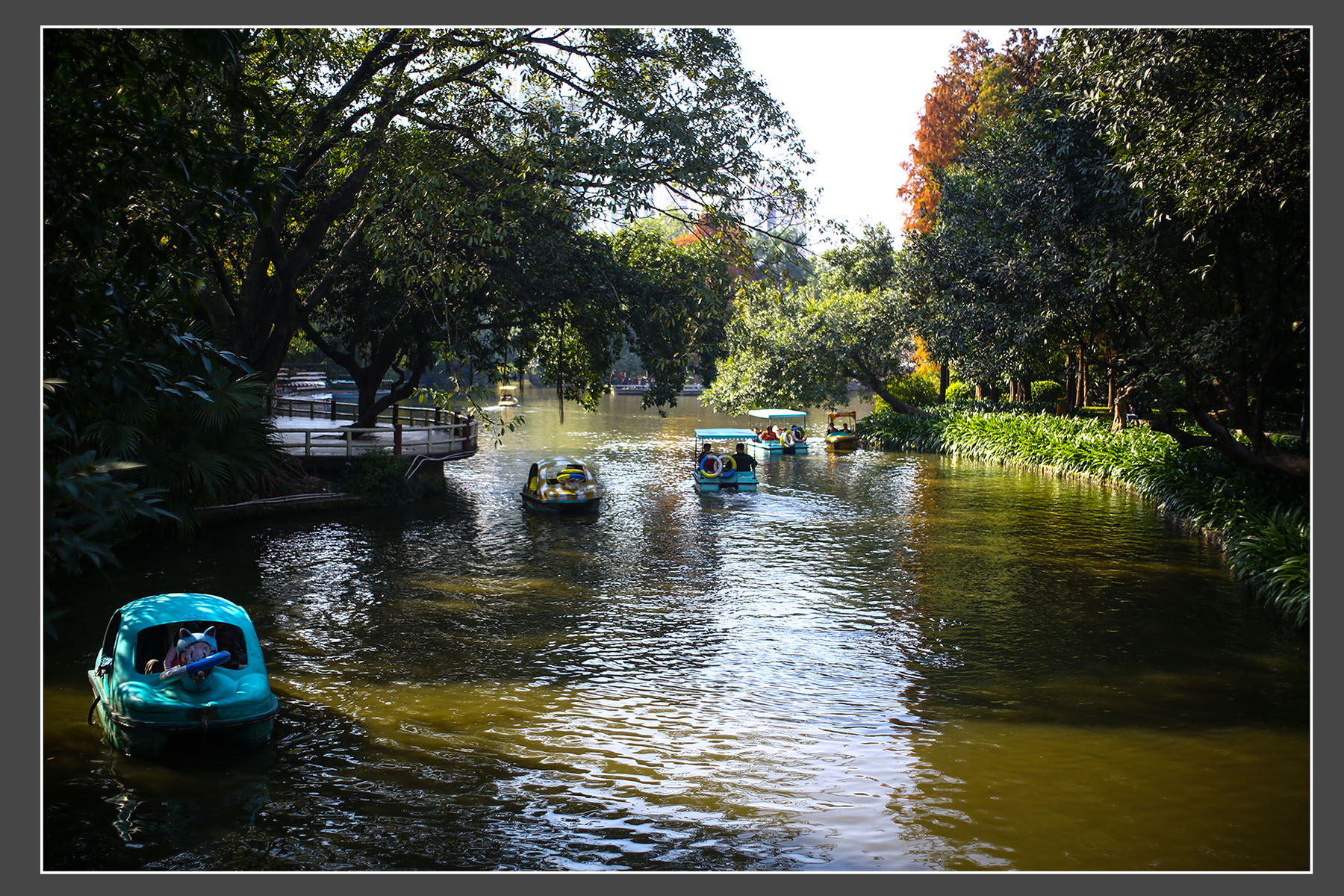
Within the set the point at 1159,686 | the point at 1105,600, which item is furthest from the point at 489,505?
the point at 1159,686

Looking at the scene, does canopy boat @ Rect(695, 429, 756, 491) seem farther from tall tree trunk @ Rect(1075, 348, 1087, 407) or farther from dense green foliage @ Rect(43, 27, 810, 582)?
tall tree trunk @ Rect(1075, 348, 1087, 407)

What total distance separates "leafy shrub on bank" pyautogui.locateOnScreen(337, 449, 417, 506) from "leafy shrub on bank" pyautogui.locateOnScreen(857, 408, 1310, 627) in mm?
19094

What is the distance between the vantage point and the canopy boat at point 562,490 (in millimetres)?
24875

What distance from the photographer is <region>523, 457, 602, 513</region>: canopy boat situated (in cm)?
2488

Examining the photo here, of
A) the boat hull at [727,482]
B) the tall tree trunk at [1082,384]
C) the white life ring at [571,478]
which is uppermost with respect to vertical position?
the tall tree trunk at [1082,384]

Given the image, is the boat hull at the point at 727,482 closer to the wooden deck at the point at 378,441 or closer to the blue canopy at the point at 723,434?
the blue canopy at the point at 723,434

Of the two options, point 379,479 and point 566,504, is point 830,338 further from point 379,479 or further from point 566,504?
point 379,479

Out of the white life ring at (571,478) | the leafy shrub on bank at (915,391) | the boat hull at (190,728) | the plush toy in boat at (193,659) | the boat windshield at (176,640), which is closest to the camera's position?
the boat hull at (190,728)

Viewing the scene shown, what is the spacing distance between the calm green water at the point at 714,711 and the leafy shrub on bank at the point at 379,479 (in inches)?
132

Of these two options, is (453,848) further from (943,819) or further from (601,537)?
(601,537)

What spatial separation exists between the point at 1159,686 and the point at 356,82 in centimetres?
1595

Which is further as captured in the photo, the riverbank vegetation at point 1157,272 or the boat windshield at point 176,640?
the riverbank vegetation at point 1157,272

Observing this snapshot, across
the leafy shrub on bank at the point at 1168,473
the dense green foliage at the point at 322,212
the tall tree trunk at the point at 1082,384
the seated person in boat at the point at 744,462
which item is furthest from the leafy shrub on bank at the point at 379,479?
the tall tree trunk at the point at 1082,384

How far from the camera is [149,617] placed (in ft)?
32.1
